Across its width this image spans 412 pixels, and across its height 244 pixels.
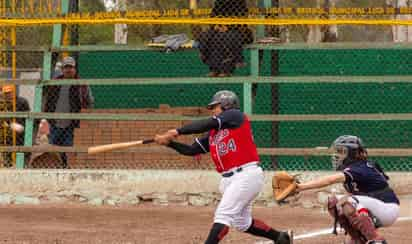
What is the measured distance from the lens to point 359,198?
893cm

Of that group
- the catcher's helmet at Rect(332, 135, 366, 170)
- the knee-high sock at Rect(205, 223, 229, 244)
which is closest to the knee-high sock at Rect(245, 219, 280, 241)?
the knee-high sock at Rect(205, 223, 229, 244)

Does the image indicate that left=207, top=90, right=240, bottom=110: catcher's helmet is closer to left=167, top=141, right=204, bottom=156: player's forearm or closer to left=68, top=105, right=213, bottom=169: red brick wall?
left=167, top=141, right=204, bottom=156: player's forearm

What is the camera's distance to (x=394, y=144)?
1388cm

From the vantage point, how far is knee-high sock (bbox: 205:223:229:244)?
360 inches

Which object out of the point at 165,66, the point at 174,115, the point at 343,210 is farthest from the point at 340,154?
the point at 165,66

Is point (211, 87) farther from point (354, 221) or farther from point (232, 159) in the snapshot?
point (354, 221)

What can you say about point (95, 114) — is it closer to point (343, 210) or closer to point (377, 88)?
point (377, 88)

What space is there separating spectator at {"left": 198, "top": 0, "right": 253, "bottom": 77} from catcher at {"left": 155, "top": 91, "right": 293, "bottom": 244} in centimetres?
395

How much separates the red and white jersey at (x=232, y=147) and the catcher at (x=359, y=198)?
0.87 m

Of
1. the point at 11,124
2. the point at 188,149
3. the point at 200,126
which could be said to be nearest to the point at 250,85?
the point at 11,124

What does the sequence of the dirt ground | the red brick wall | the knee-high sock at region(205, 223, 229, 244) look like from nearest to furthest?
the knee-high sock at region(205, 223, 229, 244) → the dirt ground → the red brick wall

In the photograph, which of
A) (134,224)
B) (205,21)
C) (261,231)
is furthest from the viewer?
(205,21)

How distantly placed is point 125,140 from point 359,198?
5858 mm

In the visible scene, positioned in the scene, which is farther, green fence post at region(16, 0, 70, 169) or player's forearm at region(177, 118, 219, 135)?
green fence post at region(16, 0, 70, 169)
